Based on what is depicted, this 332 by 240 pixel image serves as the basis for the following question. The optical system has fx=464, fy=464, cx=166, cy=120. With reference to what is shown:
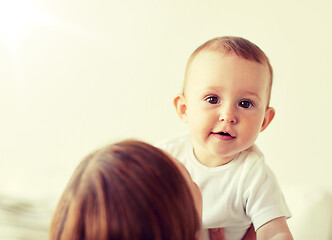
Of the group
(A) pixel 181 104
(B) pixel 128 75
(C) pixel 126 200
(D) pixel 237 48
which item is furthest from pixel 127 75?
(C) pixel 126 200

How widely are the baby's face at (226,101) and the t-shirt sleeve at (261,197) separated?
0.06 metres

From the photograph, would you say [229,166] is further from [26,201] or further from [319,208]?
[26,201]

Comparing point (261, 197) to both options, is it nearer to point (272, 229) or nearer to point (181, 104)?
point (272, 229)

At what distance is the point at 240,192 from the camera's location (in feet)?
3.10

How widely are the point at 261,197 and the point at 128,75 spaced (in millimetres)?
1058

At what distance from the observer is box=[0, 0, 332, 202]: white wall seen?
1679 mm

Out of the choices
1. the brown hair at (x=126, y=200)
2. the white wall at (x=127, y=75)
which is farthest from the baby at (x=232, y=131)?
the white wall at (x=127, y=75)

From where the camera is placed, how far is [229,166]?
Result: 979 millimetres

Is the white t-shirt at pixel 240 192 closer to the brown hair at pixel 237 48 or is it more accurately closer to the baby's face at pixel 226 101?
the baby's face at pixel 226 101

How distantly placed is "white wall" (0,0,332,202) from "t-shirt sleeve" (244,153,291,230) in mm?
798

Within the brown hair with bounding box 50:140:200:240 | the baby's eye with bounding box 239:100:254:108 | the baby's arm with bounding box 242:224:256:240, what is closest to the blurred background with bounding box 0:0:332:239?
the baby's arm with bounding box 242:224:256:240

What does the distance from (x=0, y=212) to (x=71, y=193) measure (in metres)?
0.83

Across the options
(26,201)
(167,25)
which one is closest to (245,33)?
(167,25)

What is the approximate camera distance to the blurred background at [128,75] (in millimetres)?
1679
